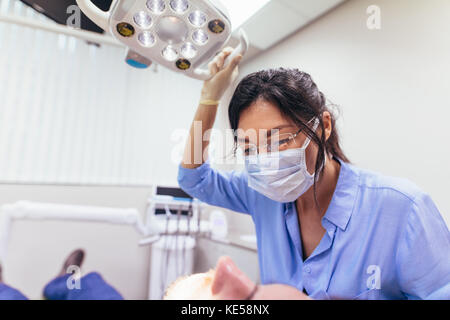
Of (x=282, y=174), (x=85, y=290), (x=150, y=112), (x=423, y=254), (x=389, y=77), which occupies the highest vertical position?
(x=150, y=112)

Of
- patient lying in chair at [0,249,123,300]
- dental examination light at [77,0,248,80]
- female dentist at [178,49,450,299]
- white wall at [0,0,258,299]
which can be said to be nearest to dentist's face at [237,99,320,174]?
female dentist at [178,49,450,299]

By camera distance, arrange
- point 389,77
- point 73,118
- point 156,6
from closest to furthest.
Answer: point 156,6 → point 389,77 → point 73,118

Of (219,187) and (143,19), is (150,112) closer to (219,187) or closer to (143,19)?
(219,187)

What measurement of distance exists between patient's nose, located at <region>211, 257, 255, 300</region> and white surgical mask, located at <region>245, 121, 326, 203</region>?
0.26 m

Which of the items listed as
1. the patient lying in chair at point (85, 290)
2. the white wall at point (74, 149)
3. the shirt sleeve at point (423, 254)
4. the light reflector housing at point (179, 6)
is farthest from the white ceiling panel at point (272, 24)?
the white wall at point (74, 149)

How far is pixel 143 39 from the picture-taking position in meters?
0.32

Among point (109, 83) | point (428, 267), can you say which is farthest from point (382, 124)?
point (109, 83)

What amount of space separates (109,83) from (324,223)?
1718 millimetres

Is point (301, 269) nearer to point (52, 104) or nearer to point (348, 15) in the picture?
point (348, 15)

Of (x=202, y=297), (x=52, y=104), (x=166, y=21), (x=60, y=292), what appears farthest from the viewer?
(x=52, y=104)

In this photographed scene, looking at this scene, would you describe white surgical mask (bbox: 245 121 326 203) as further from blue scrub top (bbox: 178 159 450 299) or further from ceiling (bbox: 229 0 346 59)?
ceiling (bbox: 229 0 346 59)

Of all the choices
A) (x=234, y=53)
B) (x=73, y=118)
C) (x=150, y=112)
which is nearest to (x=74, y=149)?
(x=73, y=118)

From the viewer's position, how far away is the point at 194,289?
0.60 feet

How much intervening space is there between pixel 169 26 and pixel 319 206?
423 millimetres
